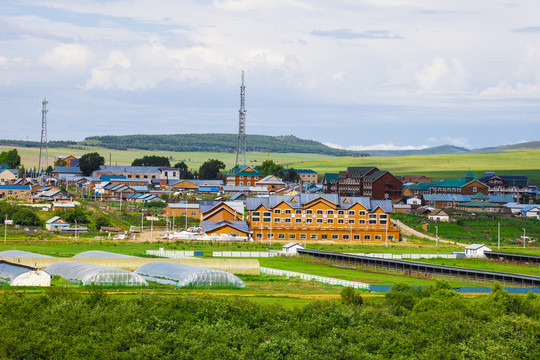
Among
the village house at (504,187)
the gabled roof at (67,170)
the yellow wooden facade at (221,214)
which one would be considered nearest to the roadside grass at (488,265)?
the yellow wooden facade at (221,214)

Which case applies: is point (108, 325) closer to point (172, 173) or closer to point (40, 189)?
point (40, 189)

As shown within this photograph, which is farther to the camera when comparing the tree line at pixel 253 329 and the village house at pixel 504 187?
the village house at pixel 504 187

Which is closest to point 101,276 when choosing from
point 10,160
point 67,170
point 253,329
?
point 253,329

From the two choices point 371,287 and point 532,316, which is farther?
point 371,287

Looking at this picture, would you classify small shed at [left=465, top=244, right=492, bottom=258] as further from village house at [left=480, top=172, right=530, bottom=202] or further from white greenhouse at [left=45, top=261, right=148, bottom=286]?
village house at [left=480, top=172, right=530, bottom=202]

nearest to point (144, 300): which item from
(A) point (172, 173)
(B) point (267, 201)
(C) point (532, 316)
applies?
(C) point (532, 316)

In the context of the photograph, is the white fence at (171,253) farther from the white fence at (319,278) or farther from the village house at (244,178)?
the village house at (244,178)
